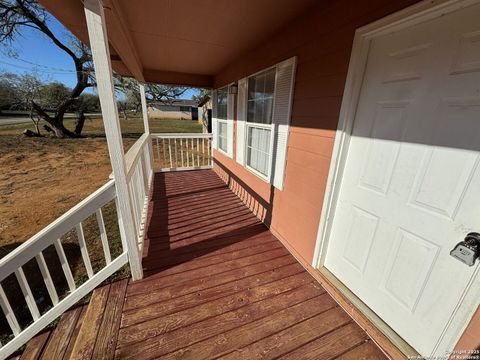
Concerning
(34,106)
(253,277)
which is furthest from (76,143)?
(253,277)

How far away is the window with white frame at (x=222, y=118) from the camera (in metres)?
4.61

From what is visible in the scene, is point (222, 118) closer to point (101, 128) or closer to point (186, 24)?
point (186, 24)

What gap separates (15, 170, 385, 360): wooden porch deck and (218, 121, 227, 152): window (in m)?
2.75

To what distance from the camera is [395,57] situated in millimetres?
1276

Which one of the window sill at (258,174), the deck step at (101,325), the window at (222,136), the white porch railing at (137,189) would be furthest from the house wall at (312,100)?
the window at (222,136)

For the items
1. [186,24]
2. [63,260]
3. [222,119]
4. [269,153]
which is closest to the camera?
[63,260]

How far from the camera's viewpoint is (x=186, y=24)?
7.25ft

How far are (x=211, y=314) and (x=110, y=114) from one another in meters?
1.71

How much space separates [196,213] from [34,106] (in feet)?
50.1

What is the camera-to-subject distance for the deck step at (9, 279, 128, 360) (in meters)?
1.33

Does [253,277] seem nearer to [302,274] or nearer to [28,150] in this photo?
[302,274]

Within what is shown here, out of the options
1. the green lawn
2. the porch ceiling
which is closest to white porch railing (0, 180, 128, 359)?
the porch ceiling

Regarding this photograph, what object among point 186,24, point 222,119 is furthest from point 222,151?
point 186,24

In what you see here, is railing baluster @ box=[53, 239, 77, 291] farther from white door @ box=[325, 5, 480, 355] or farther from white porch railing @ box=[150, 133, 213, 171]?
white porch railing @ box=[150, 133, 213, 171]
